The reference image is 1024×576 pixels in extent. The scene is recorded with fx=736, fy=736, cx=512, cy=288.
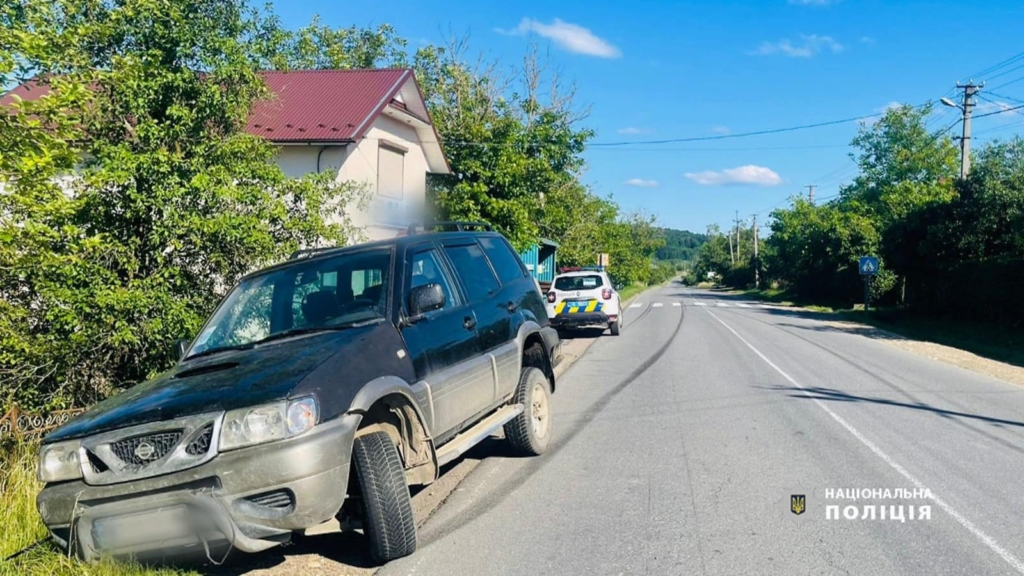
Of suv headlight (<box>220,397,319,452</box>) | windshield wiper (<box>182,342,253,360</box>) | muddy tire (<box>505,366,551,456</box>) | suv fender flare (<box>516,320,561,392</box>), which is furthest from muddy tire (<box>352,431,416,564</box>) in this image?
suv fender flare (<box>516,320,561,392</box>)

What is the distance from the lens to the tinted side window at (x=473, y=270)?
6391 millimetres

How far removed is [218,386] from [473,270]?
115 inches

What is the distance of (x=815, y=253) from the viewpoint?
148 feet

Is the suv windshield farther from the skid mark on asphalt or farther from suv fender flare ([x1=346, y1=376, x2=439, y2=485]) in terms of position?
the skid mark on asphalt

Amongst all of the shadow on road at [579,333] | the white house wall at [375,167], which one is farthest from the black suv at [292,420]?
the shadow on road at [579,333]

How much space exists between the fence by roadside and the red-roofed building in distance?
7.58m

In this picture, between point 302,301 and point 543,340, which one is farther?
point 543,340

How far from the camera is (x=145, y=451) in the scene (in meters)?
3.96

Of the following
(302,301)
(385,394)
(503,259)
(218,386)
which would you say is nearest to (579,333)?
(503,259)

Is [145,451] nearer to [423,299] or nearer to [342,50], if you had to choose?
[423,299]

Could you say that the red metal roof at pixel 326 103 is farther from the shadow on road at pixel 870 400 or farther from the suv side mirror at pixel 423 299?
the suv side mirror at pixel 423 299

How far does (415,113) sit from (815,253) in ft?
110

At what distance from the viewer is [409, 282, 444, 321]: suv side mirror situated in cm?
513

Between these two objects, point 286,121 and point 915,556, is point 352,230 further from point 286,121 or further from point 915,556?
point 915,556
